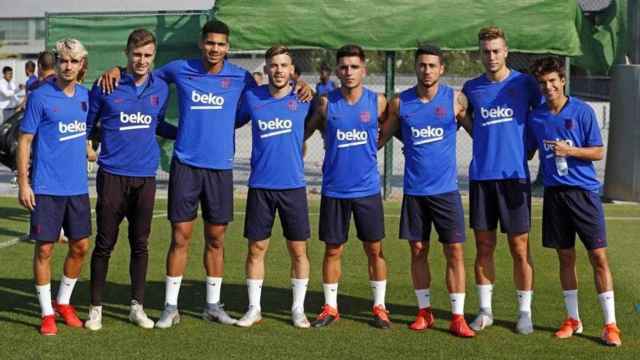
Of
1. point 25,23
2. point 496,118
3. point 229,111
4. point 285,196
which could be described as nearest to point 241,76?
point 229,111

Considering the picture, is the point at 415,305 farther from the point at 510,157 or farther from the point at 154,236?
the point at 154,236

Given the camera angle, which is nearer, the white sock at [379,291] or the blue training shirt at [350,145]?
the blue training shirt at [350,145]

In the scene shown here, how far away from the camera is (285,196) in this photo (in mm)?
7848

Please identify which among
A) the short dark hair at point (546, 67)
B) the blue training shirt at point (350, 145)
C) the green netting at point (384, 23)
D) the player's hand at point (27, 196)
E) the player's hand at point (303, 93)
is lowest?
the player's hand at point (27, 196)

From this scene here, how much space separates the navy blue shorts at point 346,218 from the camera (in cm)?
783

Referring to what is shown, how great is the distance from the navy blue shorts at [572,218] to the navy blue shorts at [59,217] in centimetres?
A: 317

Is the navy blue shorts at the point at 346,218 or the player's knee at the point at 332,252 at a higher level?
the navy blue shorts at the point at 346,218

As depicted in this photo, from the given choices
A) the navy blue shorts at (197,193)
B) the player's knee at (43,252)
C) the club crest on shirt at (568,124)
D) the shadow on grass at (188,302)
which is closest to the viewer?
the club crest on shirt at (568,124)

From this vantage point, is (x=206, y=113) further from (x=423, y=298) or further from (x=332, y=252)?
(x=423, y=298)

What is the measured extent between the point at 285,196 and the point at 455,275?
4.29 ft

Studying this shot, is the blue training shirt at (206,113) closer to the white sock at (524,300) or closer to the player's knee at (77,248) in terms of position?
the player's knee at (77,248)

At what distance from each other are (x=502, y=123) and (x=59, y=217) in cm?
307

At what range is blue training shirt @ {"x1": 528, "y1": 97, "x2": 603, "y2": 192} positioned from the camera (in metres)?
7.35

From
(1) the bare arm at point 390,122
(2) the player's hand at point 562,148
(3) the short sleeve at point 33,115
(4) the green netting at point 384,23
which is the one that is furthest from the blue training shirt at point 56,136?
(4) the green netting at point 384,23
